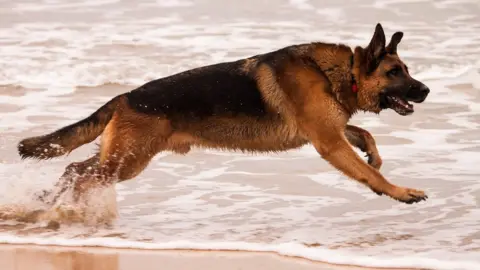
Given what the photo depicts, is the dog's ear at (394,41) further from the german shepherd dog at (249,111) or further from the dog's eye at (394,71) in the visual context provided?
the dog's eye at (394,71)

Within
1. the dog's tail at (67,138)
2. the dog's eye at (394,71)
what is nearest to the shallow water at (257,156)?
the dog's tail at (67,138)

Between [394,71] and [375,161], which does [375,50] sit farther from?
[375,161]

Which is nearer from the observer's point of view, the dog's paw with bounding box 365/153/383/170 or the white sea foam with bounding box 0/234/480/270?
the white sea foam with bounding box 0/234/480/270

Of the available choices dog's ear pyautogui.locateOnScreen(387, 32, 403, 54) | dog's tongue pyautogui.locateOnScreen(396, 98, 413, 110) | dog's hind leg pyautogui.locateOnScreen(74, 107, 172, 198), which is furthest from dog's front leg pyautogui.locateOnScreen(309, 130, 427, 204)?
dog's hind leg pyautogui.locateOnScreen(74, 107, 172, 198)

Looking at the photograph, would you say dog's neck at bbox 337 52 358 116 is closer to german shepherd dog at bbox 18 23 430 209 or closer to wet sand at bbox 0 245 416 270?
german shepherd dog at bbox 18 23 430 209

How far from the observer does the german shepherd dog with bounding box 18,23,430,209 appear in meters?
7.04

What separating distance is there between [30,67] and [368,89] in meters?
8.20

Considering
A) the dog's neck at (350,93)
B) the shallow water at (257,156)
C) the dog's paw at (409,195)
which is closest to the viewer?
the shallow water at (257,156)

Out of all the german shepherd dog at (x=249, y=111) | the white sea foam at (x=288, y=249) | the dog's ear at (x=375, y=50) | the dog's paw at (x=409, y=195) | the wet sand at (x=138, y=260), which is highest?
the dog's ear at (x=375, y=50)

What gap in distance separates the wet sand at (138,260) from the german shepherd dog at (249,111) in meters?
1.07

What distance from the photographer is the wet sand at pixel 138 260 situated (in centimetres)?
579

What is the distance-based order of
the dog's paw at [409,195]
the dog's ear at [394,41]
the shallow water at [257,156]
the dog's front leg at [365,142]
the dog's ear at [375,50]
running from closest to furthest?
1. the shallow water at [257,156]
2. the dog's paw at [409,195]
3. the dog's ear at [375,50]
4. the dog's ear at [394,41]
5. the dog's front leg at [365,142]

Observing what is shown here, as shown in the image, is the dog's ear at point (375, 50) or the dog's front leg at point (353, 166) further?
the dog's ear at point (375, 50)

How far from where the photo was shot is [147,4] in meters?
19.8
